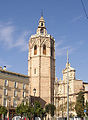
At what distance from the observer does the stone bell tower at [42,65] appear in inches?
2761

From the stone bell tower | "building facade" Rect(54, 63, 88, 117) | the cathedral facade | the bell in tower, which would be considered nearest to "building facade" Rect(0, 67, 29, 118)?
the cathedral facade

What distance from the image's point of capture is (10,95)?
192 ft

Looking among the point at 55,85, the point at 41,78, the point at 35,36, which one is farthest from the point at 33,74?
the point at 35,36

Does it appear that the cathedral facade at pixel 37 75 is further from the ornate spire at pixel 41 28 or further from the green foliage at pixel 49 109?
the green foliage at pixel 49 109

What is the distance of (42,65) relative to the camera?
71812mm

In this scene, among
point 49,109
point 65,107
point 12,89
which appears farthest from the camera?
point 65,107

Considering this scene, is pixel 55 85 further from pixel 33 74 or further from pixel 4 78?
pixel 4 78

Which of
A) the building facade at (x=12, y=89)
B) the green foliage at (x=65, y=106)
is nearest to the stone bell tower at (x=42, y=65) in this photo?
the green foliage at (x=65, y=106)

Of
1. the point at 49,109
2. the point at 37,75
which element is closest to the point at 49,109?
the point at 49,109

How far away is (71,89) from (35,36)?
64.3ft

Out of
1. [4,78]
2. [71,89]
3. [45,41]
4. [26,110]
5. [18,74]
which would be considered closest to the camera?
[26,110]

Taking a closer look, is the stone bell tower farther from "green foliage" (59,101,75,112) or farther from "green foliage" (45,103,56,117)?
"green foliage" (45,103,56,117)

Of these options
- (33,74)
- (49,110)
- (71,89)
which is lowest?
(49,110)

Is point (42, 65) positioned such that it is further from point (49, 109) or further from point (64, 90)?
point (49, 109)
